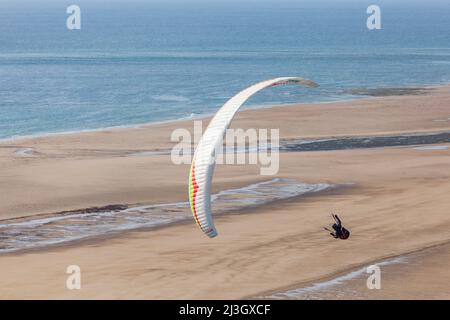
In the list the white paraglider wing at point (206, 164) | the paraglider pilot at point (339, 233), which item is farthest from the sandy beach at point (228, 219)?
the white paraglider wing at point (206, 164)

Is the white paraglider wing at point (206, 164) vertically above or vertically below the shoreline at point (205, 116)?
above

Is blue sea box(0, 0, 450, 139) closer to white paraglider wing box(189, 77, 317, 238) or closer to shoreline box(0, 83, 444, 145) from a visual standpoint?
shoreline box(0, 83, 444, 145)

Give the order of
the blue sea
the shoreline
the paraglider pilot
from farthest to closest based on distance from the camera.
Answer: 1. the blue sea
2. the shoreline
3. the paraglider pilot

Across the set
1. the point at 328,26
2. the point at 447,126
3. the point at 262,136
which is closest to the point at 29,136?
the point at 262,136

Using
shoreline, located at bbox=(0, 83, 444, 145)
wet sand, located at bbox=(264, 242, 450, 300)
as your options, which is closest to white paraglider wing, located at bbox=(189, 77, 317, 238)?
wet sand, located at bbox=(264, 242, 450, 300)

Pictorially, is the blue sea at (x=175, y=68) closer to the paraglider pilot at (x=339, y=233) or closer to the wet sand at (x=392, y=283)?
the paraglider pilot at (x=339, y=233)

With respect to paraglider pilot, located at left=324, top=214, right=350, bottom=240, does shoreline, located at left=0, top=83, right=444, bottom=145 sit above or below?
below
